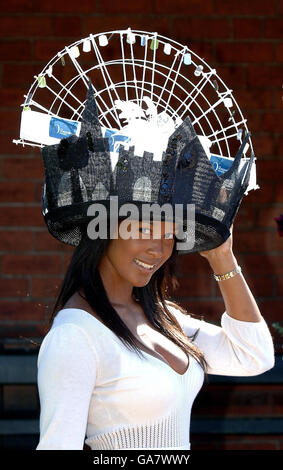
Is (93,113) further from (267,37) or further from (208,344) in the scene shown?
(267,37)

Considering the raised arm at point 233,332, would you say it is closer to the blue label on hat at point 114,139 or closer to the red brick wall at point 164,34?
the blue label on hat at point 114,139

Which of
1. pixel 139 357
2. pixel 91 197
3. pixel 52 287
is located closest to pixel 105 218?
pixel 91 197

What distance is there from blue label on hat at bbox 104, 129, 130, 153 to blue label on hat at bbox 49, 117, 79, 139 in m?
0.08

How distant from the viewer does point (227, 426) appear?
3492mm

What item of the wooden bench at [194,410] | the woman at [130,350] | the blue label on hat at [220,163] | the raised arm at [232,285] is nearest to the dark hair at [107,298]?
the woman at [130,350]

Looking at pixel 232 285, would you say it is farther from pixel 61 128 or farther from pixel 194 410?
pixel 194 410

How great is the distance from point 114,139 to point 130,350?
50 cm

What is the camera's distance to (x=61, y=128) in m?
1.95

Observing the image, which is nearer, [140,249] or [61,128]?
[140,249]

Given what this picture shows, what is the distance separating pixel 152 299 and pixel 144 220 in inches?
14.1

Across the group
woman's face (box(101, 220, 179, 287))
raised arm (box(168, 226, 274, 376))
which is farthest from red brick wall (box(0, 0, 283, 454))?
woman's face (box(101, 220, 179, 287))

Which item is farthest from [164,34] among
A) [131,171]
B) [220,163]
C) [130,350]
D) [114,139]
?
[130,350]

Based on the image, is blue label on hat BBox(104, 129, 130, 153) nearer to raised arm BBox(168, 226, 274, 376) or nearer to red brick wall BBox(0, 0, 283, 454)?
raised arm BBox(168, 226, 274, 376)

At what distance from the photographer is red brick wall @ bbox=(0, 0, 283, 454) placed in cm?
348
